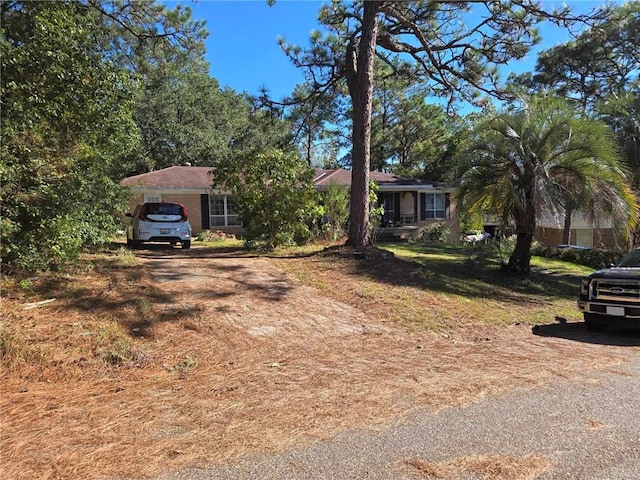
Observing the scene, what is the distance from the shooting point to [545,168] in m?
11.7

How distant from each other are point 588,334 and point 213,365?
6.64 m

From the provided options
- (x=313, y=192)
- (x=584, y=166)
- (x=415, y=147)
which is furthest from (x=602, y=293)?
(x=415, y=147)

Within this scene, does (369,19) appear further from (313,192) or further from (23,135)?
(23,135)

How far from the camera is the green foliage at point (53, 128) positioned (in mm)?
6316

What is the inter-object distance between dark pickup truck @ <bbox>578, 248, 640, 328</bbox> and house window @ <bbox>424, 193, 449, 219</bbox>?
19.2 m

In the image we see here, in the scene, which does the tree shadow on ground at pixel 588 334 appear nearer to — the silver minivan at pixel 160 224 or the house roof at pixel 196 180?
the silver minivan at pixel 160 224

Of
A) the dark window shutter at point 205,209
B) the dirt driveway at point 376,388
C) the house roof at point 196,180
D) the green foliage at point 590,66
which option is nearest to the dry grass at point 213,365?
the dirt driveway at point 376,388

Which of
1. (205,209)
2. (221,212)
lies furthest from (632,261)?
(221,212)

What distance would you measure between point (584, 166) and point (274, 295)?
816 centimetres

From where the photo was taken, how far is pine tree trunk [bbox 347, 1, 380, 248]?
12.7m

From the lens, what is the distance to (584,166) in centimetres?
1161

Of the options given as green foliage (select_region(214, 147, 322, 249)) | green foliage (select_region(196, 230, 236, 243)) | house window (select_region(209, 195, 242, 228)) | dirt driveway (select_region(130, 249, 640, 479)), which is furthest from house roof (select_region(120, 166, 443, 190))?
dirt driveway (select_region(130, 249, 640, 479))

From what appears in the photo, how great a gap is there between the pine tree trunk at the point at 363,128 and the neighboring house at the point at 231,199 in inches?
230

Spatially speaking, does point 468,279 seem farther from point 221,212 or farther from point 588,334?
point 221,212
